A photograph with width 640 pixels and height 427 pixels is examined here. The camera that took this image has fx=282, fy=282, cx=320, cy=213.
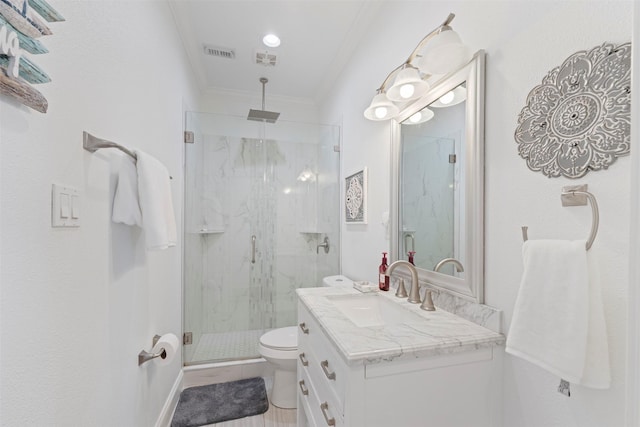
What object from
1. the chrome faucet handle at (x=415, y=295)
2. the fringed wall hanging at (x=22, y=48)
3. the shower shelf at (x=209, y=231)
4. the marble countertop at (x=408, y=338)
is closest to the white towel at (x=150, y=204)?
the fringed wall hanging at (x=22, y=48)

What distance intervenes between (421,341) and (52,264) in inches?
41.9

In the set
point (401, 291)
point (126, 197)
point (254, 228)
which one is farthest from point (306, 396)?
point (254, 228)

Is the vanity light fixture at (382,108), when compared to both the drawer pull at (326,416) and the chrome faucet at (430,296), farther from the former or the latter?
the drawer pull at (326,416)

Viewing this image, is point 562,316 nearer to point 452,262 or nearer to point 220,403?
point 452,262

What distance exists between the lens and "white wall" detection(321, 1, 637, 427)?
661mm

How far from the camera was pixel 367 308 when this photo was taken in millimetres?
1474

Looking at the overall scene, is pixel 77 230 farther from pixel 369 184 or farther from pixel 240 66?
pixel 240 66

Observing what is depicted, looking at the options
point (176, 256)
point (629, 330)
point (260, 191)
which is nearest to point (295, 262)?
point (260, 191)

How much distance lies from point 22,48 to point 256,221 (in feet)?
7.11

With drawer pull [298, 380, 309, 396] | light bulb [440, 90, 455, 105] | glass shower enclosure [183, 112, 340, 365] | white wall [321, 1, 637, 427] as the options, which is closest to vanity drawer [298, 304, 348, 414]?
drawer pull [298, 380, 309, 396]

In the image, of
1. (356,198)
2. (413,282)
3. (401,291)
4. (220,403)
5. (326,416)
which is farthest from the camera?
(356,198)

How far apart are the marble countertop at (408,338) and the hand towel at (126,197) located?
820mm

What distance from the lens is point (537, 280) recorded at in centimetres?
74

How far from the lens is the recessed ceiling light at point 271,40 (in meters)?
2.18
